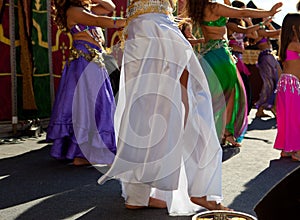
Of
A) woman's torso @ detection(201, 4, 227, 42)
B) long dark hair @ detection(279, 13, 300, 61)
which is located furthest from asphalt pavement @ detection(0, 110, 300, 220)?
woman's torso @ detection(201, 4, 227, 42)

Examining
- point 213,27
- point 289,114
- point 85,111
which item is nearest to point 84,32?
point 85,111

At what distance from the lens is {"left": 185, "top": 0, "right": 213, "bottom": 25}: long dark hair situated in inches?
190

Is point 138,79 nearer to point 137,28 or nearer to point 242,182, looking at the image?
point 137,28

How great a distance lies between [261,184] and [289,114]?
1395 mm

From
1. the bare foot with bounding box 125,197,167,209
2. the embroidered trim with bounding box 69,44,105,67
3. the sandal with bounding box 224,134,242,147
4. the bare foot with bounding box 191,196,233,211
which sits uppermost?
the embroidered trim with bounding box 69,44,105,67

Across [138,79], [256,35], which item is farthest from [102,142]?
[256,35]

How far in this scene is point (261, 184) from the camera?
154 inches

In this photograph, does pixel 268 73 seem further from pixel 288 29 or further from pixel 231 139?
pixel 288 29

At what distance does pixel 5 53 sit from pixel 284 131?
3375 millimetres

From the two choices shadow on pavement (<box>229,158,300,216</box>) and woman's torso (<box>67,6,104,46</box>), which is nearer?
shadow on pavement (<box>229,158,300,216</box>)

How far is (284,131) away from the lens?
5086 mm

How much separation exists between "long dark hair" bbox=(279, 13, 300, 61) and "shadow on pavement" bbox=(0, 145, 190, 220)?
2110 mm

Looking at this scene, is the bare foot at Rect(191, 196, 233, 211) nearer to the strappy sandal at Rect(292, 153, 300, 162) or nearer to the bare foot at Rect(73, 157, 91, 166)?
the bare foot at Rect(73, 157, 91, 166)

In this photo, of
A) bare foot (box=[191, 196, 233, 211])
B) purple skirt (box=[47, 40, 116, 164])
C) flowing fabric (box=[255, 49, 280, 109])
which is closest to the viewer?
bare foot (box=[191, 196, 233, 211])
